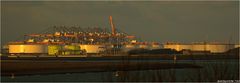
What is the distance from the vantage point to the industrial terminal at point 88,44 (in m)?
175

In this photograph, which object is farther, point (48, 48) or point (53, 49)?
point (48, 48)

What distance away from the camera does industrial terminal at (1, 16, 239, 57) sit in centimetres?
17475

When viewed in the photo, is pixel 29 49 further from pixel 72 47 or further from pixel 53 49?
pixel 72 47

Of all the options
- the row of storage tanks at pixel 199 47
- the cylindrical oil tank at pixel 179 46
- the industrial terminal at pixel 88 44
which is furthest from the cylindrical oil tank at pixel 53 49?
the row of storage tanks at pixel 199 47

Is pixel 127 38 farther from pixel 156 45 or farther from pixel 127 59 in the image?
pixel 127 59

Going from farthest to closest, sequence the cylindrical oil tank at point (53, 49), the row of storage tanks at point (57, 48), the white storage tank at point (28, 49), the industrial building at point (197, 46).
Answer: the industrial building at point (197, 46) < the white storage tank at point (28, 49) < the row of storage tanks at point (57, 48) < the cylindrical oil tank at point (53, 49)

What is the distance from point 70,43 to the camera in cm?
18438

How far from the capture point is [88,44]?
598 ft

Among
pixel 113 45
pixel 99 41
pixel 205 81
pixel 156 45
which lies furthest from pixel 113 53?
pixel 205 81

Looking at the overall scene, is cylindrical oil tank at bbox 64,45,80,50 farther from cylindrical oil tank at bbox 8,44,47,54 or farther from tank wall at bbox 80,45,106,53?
cylindrical oil tank at bbox 8,44,47,54

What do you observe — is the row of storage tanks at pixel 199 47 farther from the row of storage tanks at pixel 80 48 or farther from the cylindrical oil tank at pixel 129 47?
the cylindrical oil tank at pixel 129 47

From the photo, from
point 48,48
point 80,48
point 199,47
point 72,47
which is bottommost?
point 199,47

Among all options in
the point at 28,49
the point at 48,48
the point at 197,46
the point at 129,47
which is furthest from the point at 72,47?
the point at 197,46

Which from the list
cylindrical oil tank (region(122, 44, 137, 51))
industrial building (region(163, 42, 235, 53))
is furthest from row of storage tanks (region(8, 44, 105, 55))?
industrial building (region(163, 42, 235, 53))
